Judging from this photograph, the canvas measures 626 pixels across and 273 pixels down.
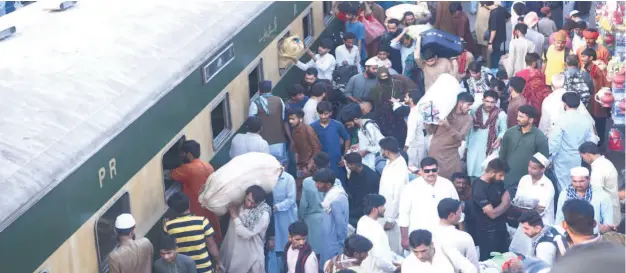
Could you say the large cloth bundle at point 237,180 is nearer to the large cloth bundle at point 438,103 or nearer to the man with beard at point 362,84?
the large cloth bundle at point 438,103

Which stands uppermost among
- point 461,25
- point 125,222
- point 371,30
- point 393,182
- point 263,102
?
point 125,222

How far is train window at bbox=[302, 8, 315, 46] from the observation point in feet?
40.8

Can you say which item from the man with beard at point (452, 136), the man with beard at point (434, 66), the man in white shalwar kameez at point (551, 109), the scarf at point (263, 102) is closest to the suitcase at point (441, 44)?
the man with beard at point (434, 66)

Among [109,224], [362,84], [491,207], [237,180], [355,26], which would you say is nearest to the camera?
[109,224]

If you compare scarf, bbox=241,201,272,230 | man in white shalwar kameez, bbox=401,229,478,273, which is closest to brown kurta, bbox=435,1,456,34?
scarf, bbox=241,201,272,230

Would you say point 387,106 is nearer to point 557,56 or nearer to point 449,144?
point 449,144

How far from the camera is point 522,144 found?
8828 mm

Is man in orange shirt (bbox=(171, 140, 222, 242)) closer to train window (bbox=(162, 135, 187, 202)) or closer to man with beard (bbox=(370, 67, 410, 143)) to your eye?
train window (bbox=(162, 135, 187, 202))

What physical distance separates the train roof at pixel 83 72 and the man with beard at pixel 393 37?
131 inches

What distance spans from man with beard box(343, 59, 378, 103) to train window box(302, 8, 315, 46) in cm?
164

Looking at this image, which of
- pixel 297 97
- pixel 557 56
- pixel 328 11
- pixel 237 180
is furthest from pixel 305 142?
pixel 328 11

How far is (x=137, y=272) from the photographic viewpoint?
6.52 metres

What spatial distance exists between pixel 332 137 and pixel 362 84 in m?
1.56

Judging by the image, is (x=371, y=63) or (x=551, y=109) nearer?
(x=551, y=109)
